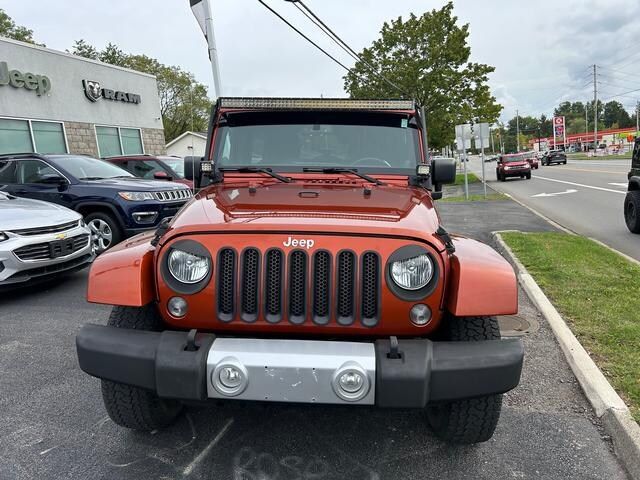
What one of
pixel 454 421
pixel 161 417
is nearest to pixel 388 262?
pixel 454 421

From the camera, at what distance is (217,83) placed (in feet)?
27.9

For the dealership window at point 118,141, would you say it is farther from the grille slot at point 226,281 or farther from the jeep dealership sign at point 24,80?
the grille slot at point 226,281

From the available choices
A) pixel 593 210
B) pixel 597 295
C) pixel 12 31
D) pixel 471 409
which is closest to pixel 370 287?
pixel 471 409

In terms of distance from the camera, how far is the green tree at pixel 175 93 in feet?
164

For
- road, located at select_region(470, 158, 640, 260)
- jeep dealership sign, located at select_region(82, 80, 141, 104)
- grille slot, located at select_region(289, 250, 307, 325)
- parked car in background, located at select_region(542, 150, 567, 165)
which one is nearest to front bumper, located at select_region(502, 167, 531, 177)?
road, located at select_region(470, 158, 640, 260)

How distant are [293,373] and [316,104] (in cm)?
230

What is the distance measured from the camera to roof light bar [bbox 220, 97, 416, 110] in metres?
3.76

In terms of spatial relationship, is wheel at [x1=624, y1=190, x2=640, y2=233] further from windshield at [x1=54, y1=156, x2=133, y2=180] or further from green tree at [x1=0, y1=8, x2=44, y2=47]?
green tree at [x1=0, y1=8, x2=44, y2=47]

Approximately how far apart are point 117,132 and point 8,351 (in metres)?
16.4

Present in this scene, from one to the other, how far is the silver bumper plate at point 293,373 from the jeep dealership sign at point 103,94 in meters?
17.8

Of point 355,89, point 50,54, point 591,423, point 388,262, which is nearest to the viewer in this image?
point 388,262

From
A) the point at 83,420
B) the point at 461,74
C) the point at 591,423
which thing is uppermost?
the point at 461,74

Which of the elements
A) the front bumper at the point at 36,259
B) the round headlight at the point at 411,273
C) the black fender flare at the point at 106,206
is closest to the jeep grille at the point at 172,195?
the black fender flare at the point at 106,206

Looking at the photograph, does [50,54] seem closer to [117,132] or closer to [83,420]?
[117,132]
